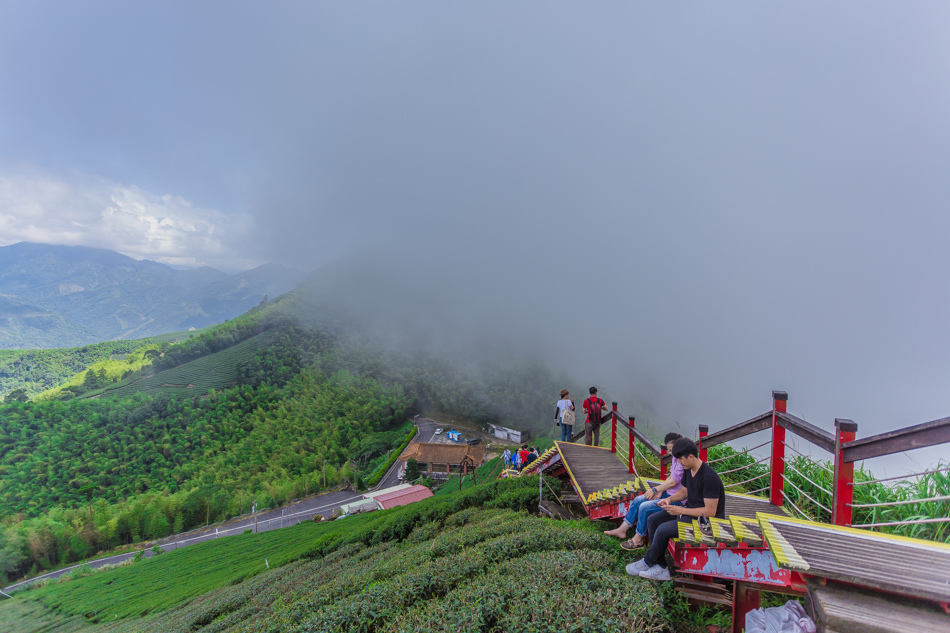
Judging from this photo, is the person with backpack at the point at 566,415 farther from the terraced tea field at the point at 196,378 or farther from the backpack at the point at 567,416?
the terraced tea field at the point at 196,378

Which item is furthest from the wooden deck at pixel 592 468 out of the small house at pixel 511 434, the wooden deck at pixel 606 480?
the small house at pixel 511 434

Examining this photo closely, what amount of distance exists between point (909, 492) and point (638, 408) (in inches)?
2664

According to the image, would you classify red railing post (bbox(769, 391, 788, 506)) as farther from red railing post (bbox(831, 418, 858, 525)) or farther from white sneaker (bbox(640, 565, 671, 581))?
white sneaker (bbox(640, 565, 671, 581))

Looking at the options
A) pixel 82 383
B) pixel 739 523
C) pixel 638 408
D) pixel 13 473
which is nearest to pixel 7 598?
pixel 13 473

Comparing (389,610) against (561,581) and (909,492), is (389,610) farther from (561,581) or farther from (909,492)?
(909,492)

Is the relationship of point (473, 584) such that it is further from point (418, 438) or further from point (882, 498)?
point (418, 438)

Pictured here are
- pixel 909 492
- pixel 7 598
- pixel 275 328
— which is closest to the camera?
pixel 909 492

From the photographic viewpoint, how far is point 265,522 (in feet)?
132

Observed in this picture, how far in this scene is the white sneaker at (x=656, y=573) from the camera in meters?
3.39

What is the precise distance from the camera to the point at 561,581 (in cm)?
322

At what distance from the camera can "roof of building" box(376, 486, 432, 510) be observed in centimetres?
3496

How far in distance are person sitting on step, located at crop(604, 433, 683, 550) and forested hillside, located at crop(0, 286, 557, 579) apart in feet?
170

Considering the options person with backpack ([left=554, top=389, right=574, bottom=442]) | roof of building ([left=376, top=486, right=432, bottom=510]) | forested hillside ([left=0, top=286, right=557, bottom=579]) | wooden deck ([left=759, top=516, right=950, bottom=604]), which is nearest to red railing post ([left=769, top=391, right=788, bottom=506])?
wooden deck ([left=759, top=516, right=950, bottom=604])

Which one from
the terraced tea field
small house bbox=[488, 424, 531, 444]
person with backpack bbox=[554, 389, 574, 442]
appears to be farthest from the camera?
the terraced tea field
